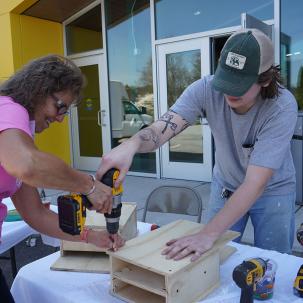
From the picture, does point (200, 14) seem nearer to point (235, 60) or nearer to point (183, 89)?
point (183, 89)

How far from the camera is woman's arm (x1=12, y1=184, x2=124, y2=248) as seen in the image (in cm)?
161

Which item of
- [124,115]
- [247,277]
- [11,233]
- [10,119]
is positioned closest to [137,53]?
[124,115]

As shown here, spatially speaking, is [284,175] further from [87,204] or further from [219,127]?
[87,204]

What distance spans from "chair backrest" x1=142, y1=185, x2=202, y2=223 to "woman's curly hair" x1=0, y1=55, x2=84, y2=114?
61.9 inches

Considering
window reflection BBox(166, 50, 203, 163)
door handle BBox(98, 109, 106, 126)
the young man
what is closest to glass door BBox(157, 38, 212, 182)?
window reflection BBox(166, 50, 203, 163)

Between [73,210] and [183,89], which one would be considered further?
[183,89]

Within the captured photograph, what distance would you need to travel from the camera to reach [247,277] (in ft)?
3.80

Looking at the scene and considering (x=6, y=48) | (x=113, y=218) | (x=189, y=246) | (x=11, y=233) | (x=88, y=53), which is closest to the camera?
(x=189, y=246)

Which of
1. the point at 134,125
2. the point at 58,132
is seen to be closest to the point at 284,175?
the point at 134,125

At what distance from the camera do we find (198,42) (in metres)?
5.96

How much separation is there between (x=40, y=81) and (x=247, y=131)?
0.96m

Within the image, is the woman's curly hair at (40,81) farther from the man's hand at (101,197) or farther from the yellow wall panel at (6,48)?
the yellow wall panel at (6,48)

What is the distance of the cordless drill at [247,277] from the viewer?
116 cm

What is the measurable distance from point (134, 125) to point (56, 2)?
2628 mm
